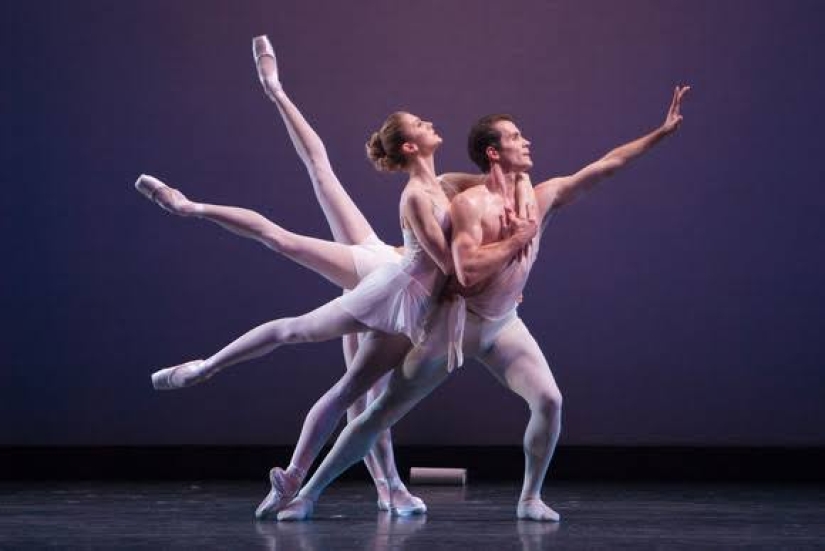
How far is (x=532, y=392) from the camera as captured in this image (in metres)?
3.94

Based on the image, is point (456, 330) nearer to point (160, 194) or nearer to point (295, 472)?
point (295, 472)

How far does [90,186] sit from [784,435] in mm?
3557

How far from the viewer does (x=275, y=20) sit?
6094 millimetres

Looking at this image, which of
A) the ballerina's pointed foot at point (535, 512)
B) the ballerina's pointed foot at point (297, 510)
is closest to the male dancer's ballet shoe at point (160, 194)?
the ballerina's pointed foot at point (297, 510)

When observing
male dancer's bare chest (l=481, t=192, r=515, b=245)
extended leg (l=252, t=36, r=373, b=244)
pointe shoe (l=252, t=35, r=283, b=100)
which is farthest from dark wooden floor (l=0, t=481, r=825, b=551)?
pointe shoe (l=252, t=35, r=283, b=100)

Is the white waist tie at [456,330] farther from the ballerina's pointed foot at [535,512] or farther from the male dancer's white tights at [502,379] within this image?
the ballerina's pointed foot at [535,512]

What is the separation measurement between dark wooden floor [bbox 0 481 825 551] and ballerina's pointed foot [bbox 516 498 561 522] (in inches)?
2.1

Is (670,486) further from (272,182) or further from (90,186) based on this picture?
(90,186)

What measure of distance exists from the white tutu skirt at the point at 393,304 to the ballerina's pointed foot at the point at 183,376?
568 millimetres

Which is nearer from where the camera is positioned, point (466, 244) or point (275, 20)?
point (466, 244)

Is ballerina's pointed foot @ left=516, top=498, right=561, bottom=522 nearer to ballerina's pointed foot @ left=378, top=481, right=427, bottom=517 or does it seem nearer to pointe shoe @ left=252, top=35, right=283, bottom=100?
ballerina's pointed foot @ left=378, top=481, right=427, bottom=517

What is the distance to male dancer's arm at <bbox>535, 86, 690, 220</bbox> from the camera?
4074 mm

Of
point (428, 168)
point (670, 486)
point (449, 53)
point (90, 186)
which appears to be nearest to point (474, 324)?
point (428, 168)

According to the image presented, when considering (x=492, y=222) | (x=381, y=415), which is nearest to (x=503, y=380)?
(x=381, y=415)
